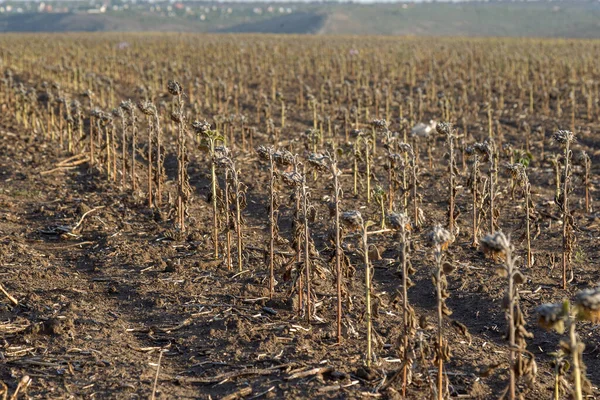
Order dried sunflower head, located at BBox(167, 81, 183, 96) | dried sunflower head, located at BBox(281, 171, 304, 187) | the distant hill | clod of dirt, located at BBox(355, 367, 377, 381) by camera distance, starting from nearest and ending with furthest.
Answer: clod of dirt, located at BBox(355, 367, 377, 381)
dried sunflower head, located at BBox(281, 171, 304, 187)
dried sunflower head, located at BBox(167, 81, 183, 96)
the distant hill

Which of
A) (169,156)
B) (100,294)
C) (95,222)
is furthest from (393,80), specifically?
(100,294)

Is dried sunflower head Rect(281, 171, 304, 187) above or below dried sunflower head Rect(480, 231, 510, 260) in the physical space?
below

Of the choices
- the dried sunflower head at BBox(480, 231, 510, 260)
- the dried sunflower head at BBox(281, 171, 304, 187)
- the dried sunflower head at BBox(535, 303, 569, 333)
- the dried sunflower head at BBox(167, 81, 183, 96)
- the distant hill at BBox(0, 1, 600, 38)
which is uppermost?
the dried sunflower head at BBox(167, 81, 183, 96)

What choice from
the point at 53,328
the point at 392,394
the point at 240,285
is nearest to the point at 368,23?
the point at 240,285

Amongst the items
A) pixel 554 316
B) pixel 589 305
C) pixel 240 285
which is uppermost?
pixel 589 305

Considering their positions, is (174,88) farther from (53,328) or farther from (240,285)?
(53,328)

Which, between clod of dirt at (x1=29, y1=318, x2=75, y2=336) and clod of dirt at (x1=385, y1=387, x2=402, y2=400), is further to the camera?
clod of dirt at (x1=29, y1=318, x2=75, y2=336)

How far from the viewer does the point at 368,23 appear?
4756 inches

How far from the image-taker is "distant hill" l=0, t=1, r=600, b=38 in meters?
114

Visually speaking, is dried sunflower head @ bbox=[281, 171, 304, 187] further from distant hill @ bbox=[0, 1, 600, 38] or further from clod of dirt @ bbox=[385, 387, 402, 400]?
distant hill @ bbox=[0, 1, 600, 38]

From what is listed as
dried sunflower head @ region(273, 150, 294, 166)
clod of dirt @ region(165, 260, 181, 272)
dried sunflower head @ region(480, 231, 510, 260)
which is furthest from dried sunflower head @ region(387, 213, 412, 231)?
clod of dirt @ region(165, 260, 181, 272)

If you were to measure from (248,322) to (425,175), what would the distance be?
7096 mm

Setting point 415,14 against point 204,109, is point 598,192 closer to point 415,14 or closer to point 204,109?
point 204,109

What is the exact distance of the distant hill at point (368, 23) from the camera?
114312 millimetres
